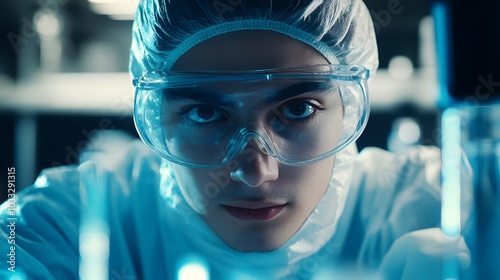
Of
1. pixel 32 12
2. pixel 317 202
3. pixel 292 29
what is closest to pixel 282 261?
pixel 317 202

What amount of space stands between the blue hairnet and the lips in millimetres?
338

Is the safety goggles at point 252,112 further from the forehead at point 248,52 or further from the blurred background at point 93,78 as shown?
the blurred background at point 93,78

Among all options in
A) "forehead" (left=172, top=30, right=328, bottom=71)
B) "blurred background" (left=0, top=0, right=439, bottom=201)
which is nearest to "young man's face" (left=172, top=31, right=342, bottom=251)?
"forehead" (left=172, top=30, right=328, bottom=71)

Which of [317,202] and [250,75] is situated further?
[317,202]

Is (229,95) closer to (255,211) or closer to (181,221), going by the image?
(255,211)

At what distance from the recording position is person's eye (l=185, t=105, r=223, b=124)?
3.62ft

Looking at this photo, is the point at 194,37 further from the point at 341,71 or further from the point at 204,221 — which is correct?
the point at 204,221

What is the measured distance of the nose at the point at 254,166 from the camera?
3.42ft

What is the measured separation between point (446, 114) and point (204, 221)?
66 cm

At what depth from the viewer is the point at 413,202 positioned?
1.36 m

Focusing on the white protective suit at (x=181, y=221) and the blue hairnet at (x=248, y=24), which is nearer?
the blue hairnet at (x=248, y=24)

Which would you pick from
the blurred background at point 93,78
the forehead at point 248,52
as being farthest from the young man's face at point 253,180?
the blurred background at point 93,78

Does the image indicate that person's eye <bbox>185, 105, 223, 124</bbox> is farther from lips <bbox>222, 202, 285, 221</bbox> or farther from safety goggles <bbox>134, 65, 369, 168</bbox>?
lips <bbox>222, 202, 285, 221</bbox>

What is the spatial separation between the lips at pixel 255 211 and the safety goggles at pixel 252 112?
0.10 m
